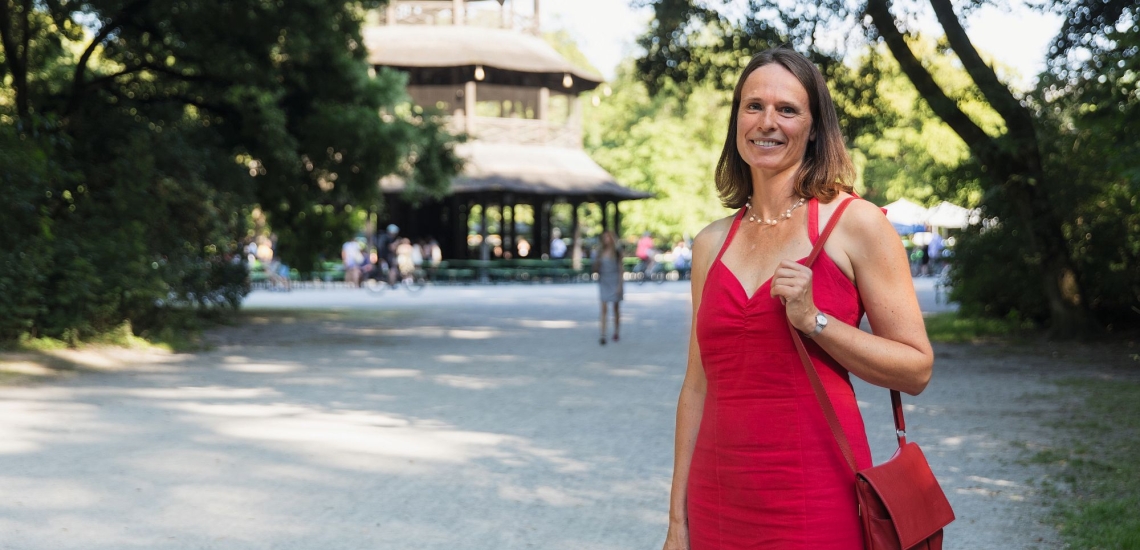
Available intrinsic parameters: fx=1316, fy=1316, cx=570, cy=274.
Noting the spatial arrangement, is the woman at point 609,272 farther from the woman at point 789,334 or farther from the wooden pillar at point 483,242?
the wooden pillar at point 483,242

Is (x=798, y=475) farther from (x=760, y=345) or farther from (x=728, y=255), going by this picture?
(x=728, y=255)

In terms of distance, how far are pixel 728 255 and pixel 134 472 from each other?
620cm

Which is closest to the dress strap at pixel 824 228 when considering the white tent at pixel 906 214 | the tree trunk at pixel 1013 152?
the tree trunk at pixel 1013 152

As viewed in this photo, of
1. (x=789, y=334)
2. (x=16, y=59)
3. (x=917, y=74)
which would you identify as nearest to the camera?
(x=789, y=334)

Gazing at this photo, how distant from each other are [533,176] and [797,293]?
4203 cm

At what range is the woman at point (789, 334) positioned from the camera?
249 centimetres

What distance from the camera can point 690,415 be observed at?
282 centimetres

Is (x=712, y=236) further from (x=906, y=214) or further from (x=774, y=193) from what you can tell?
(x=906, y=214)

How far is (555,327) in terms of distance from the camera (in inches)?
891

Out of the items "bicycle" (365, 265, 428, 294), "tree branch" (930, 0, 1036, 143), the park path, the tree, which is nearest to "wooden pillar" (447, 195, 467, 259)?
"bicycle" (365, 265, 428, 294)

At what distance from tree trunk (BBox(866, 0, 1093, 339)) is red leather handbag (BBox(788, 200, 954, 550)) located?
47.6ft

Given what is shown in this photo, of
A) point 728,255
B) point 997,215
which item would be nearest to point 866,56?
point 997,215

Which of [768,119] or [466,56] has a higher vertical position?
[466,56]

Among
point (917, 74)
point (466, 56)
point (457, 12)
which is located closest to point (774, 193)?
point (917, 74)
